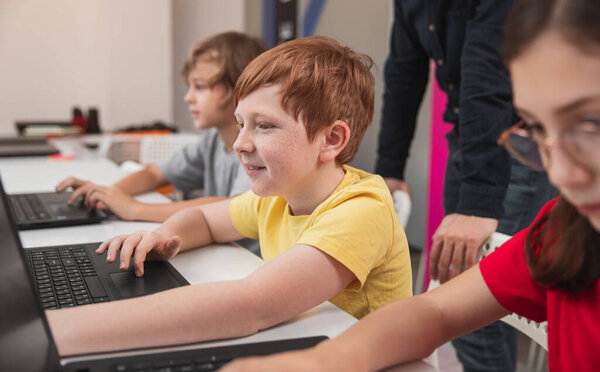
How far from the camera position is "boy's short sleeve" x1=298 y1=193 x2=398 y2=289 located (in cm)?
75

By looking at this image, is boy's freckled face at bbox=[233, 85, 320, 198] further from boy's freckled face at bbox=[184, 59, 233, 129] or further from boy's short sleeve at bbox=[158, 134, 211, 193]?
boy's short sleeve at bbox=[158, 134, 211, 193]

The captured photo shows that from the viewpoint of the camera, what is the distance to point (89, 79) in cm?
380

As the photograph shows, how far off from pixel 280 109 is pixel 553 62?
0.49 metres

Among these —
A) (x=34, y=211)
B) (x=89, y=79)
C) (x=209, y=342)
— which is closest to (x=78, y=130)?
(x=89, y=79)

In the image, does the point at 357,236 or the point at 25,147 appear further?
the point at 25,147

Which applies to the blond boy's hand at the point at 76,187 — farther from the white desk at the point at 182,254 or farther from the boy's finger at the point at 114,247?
the boy's finger at the point at 114,247

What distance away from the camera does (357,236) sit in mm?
769

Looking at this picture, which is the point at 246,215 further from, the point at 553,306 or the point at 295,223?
the point at 553,306

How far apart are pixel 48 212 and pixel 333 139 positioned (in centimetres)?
71

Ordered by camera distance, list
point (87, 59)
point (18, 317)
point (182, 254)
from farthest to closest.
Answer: point (87, 59)
point (182, 254)
point (18, 317)

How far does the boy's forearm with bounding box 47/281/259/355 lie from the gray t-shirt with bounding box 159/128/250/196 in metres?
0.89

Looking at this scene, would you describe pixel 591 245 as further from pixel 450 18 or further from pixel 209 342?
pixel 450 18

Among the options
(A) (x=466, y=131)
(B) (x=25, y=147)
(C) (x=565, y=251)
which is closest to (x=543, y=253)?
(C) (x=565, y=251)

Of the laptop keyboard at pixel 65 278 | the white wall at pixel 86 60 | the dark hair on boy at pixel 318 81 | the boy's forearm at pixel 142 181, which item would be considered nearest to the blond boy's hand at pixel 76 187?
the boy's forearm at pixel 142 181
